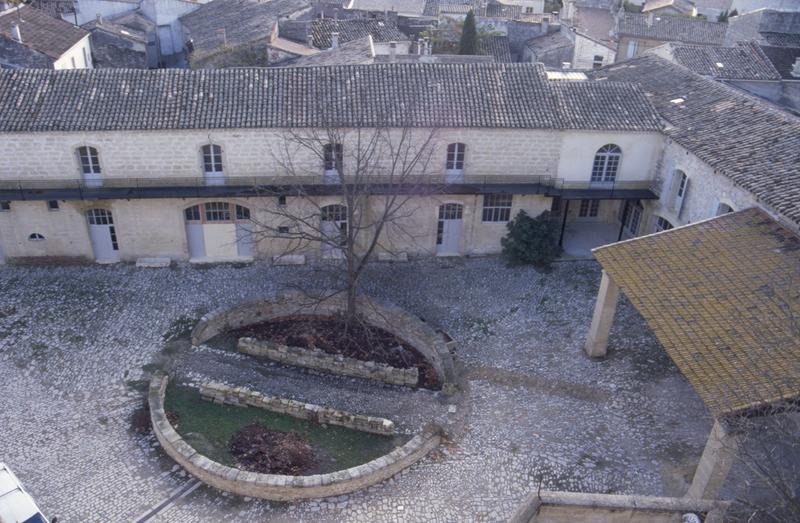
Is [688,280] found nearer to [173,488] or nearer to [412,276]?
[412,276]

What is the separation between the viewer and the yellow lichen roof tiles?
1478 centimetres

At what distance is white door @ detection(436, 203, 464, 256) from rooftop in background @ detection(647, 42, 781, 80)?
16.6 metres

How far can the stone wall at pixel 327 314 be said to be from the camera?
74.3 feet

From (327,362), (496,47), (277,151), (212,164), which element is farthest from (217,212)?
(496,47)

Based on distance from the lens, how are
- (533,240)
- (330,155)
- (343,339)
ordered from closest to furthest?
(343,339) < (330,155) < (533,240)

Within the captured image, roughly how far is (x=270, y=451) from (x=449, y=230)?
1292 centimetres

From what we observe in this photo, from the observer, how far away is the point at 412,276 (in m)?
27.1

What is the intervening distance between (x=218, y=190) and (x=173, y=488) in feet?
39.5

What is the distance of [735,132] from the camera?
24.0m

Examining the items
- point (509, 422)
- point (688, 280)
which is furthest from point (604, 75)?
point (509, 422)

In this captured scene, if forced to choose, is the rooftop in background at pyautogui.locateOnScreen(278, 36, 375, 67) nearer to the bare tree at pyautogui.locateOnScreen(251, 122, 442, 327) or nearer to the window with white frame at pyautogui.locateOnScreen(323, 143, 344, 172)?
the window with white frame at pyautogui.locateOnScreen(323, 143, 344, 172)

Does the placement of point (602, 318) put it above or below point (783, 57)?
below

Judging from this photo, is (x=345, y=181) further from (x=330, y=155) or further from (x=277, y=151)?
(x=277, y=151)

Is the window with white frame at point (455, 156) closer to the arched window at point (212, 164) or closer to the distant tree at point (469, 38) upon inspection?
the arched window at point (212, 164)
